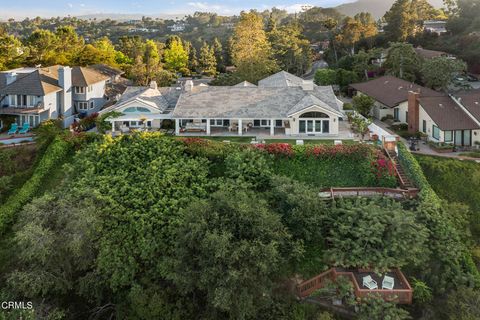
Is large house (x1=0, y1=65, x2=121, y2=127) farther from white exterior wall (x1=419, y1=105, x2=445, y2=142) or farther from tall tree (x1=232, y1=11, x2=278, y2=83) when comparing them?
white exterior wall (x1=419, y1=105, x2=445, y2=142)

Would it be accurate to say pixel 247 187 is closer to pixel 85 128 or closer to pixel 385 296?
pixel 385 296

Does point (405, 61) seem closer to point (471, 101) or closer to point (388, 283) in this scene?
point (471, 101)

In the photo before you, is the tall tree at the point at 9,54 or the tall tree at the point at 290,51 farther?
the tall tree at the point at 290,51

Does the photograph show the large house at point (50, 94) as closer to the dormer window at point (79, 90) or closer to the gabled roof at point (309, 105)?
the dormer window at point (79, 90)

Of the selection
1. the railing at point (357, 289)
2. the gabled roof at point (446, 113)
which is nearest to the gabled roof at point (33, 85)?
the railing at point (357, 289)

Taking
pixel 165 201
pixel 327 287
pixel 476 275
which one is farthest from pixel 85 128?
pixel 476 275
